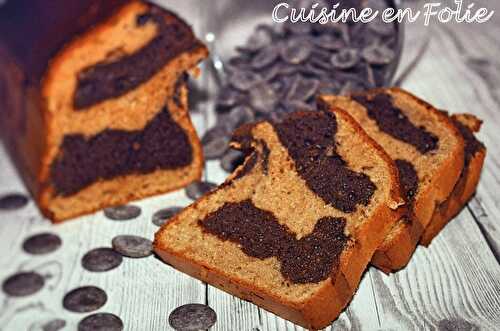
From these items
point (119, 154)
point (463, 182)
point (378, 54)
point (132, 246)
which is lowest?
point (132, 246)

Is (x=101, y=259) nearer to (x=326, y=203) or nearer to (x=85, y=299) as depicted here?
(x=85, y=299)

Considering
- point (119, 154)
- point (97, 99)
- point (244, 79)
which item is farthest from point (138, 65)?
point (244, 79)

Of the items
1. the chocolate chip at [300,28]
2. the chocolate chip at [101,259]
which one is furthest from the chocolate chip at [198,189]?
the chocolate chip at [300,28]

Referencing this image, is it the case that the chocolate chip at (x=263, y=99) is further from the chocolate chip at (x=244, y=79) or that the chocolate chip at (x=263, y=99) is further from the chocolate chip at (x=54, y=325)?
the chocolate chip at (x=54, y=325)

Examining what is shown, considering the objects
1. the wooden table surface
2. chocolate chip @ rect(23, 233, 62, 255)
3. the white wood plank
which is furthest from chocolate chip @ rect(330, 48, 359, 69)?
chocolate chip @ rect(23, 233, 62, 255)

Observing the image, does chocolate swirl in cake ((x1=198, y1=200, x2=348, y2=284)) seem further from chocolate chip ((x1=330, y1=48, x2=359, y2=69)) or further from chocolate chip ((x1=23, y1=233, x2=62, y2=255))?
chocolate chip ((x1=330, y1=48, x2=359, y2=69))

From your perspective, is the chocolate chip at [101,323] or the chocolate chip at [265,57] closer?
the chocolate chip at [101,323]
